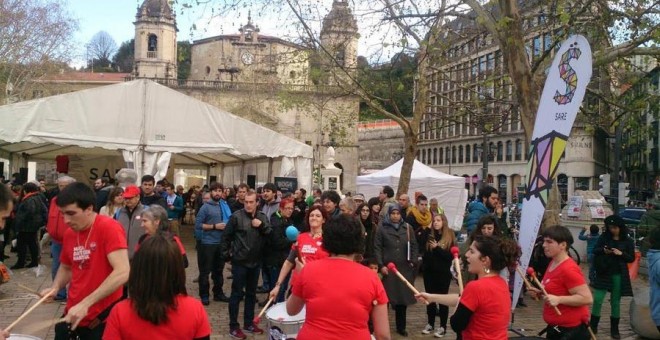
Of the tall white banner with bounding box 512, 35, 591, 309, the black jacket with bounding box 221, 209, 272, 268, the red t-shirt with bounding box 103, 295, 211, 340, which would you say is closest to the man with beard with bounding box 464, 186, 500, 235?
the tall white banner with bounding box 512, 35, 591, 309

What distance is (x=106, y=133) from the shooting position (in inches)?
552

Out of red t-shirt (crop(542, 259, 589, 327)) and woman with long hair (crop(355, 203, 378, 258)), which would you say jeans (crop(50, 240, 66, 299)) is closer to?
woman with long hair (crop(355, 203, 378, 258))

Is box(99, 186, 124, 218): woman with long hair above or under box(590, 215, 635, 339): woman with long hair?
above

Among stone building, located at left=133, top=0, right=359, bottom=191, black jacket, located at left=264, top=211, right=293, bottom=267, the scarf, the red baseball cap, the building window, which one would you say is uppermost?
stone building, located at left=133, top=0, right=359, bottom=191

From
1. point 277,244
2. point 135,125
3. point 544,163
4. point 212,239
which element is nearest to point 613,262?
point 544,163

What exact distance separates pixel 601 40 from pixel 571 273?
9.71 m

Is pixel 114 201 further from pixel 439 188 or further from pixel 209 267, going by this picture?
pixel 439 188

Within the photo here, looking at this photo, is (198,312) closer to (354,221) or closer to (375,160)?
(354,221)

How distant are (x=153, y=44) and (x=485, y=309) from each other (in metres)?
77.4

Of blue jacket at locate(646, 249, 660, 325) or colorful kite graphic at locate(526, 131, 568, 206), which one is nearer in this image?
blue jacket at locate(646, 249, 660, 325)

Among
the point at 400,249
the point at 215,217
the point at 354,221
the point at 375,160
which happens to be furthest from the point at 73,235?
the point at 375,160

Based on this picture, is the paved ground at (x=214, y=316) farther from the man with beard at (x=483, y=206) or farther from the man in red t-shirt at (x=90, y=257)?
the man in red t-shirt at (x=90, y=257)

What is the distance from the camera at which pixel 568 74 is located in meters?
6.54

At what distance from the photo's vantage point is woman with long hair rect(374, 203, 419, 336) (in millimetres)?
7695
